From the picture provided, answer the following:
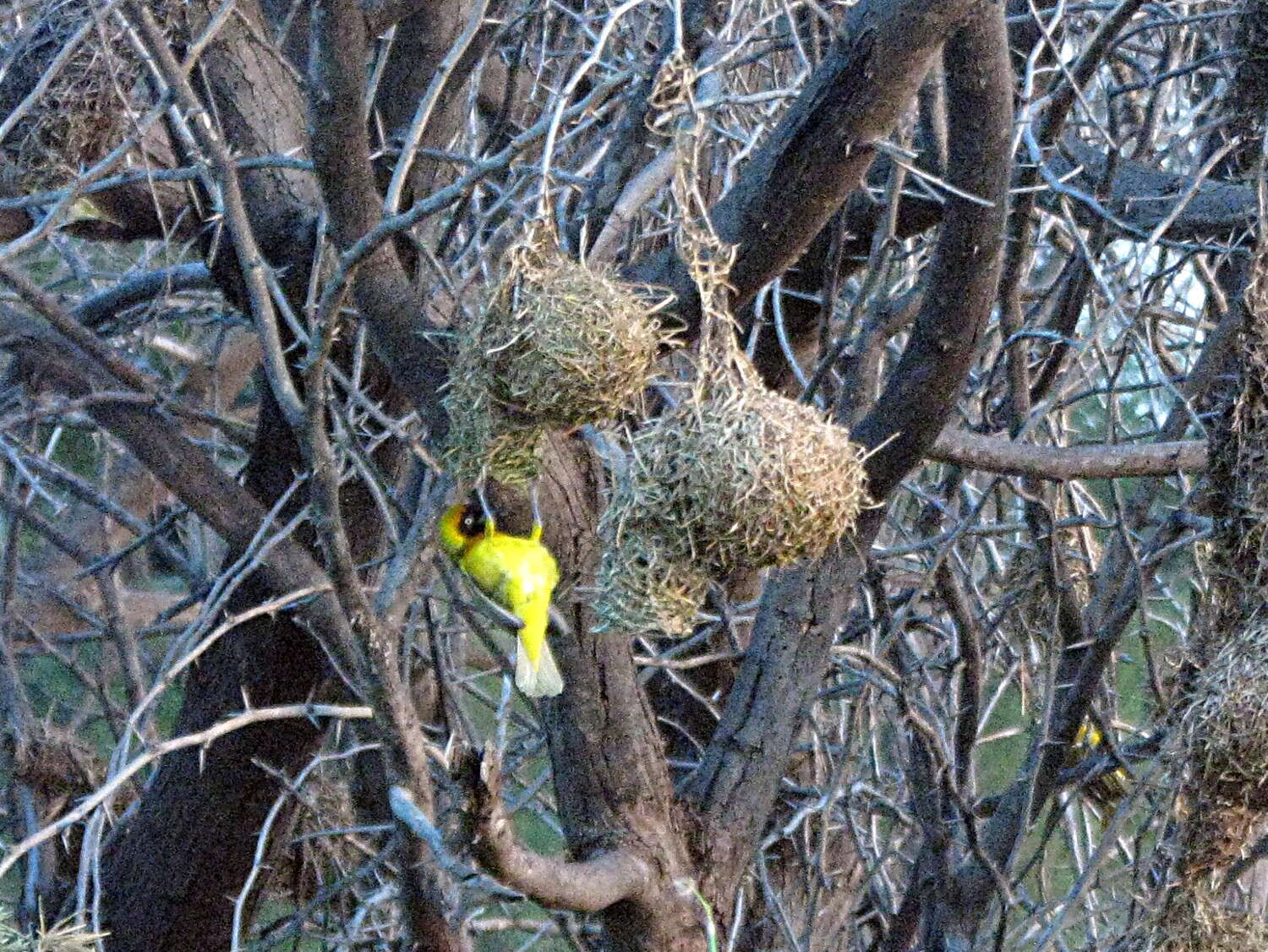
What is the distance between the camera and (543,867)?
179cm

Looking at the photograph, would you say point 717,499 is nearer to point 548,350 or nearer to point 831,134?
point 548,350

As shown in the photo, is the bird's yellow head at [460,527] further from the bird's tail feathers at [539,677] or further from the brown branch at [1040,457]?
the brown branch at [1040,457]

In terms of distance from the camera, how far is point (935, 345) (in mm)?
2123

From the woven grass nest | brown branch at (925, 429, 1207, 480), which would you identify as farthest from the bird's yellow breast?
brown branch at (925, 429, 1207, 480)

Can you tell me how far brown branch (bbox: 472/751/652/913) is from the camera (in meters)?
1.51

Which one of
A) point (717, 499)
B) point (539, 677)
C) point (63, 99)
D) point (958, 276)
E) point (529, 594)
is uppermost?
point (63, 99)

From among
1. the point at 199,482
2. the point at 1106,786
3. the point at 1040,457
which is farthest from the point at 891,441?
the point at 1106,786

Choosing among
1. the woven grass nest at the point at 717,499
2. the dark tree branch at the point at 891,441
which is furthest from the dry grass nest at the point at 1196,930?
the woven grass nest at the point at 717,499

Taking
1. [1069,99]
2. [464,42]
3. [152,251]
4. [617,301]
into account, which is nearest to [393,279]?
[464,42]

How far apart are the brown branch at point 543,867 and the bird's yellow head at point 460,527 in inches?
22.1

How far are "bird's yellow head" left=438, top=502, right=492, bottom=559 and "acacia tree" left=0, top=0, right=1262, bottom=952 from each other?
2.3 inches

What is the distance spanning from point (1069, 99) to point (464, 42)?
1.08 meters

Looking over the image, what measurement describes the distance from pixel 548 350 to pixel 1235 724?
44.4 inches

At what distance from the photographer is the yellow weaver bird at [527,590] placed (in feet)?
7.31
